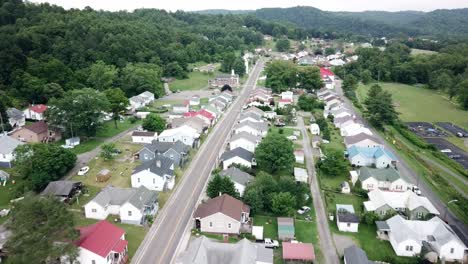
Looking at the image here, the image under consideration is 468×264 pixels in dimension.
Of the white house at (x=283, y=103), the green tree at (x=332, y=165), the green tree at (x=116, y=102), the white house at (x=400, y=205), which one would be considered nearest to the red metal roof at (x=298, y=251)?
the white house at (x=400, y=205)

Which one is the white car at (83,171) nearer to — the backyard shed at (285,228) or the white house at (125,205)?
the white house at (125,205)

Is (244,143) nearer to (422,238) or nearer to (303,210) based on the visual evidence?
(303,210)

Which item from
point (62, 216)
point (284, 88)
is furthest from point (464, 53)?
point (62, 216)

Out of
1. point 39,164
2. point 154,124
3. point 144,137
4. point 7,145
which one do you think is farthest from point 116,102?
point 39,164

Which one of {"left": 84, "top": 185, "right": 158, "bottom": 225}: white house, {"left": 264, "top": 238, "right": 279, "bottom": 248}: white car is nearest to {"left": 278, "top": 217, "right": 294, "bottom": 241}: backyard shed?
{"left": 264, "top": 238, "right": 279, "bottom": 248}: white car

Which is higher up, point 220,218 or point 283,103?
point 283,103

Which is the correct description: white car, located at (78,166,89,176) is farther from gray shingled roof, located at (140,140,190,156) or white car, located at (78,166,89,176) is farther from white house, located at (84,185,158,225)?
white house, located at (84,185,158,225)
